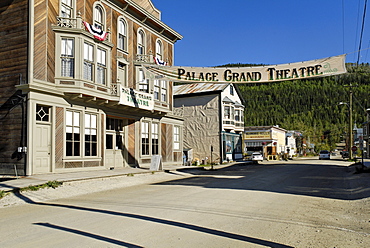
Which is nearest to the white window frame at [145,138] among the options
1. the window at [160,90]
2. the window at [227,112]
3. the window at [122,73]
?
the window at [160,90]

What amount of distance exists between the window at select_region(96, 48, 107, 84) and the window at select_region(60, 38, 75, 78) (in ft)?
6.68

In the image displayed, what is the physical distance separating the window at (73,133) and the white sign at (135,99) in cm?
320

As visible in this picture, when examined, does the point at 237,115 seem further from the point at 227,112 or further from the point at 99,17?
the point at 99,17

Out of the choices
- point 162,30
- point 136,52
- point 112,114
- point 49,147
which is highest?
point 162,30

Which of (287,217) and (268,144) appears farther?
(268,144)

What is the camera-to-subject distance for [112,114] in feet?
70.6

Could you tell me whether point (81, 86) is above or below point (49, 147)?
above

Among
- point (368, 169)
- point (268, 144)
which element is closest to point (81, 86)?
point (368, 169)

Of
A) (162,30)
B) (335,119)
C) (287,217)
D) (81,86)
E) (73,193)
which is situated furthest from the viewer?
(335,119)

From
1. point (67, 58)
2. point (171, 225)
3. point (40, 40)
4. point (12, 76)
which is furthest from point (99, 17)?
point (171, 225)

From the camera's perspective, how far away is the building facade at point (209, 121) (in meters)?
Result: 39.9

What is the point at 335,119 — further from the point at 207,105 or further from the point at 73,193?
the point at 73,193

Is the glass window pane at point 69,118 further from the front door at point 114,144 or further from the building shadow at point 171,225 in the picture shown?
the building shadow at point 171,225

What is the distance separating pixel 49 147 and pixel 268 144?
1839 inches
